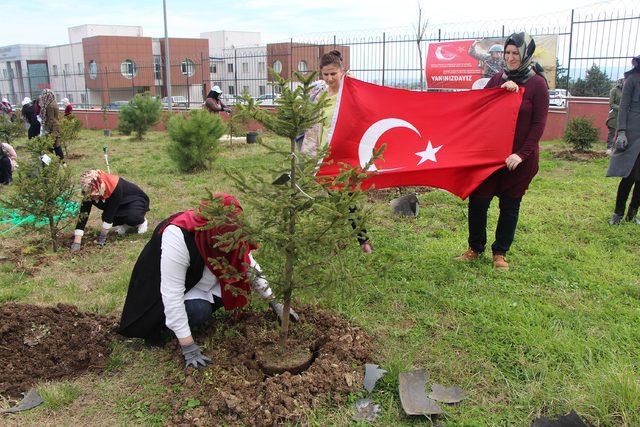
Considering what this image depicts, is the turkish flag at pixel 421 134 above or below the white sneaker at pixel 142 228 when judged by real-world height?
above

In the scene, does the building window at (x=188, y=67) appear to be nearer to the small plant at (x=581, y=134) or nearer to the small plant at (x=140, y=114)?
the small plant at (x=140, y=114)

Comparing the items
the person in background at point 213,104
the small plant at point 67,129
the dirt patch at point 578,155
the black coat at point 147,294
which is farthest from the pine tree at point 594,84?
the small plant at point 67,129

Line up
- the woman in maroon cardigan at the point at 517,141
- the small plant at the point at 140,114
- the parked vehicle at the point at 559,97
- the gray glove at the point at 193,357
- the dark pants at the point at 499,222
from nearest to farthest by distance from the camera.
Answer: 1. the gray glove at the point at 193,357
2. the woman in maroon cardigan at the point at 517,141
3. the dark pants at the point at 499,222
4. the parked vehicle at the point at 559,97
5. the small plant at the point at 140,114

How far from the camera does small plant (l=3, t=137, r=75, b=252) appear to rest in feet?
17.1

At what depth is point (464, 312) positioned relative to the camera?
12.1ft

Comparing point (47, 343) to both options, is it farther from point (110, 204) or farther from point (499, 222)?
point (499, 222)

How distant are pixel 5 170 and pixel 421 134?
816cm

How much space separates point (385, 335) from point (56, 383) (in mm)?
2046

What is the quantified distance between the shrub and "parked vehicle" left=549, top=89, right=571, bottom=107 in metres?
8.19

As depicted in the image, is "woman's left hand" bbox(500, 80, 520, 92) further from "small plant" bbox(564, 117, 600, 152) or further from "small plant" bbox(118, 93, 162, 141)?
"small plant" bbox(118, 93, 162, 141)

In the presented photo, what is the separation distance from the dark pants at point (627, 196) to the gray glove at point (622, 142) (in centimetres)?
31

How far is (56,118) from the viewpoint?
10.7 metres

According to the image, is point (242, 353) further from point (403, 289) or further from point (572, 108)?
point (572, 108)

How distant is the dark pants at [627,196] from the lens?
536cm
